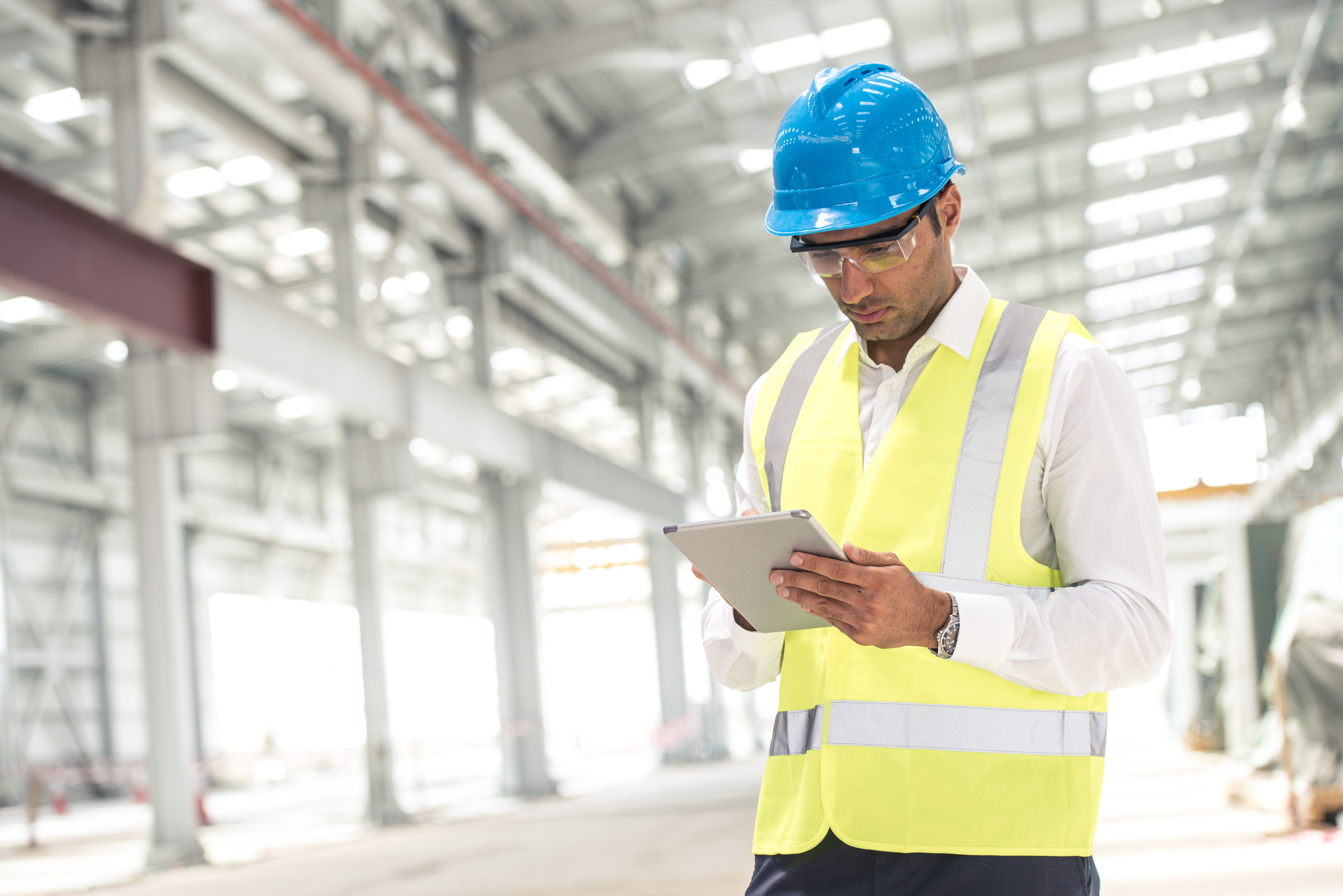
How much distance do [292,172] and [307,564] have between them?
62.9 ft

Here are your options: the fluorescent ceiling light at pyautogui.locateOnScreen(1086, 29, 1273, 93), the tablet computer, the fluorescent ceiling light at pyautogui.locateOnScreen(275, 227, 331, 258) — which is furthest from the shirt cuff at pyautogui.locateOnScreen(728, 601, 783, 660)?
the fluorescent ceiling light at pyautogui.locateOnScreen(275, 227, 331, 258)

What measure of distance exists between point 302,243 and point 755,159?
25.3ft

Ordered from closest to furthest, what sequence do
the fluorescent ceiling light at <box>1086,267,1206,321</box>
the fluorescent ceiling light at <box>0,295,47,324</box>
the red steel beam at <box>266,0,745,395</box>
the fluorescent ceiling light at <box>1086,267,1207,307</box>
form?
the red steel beam at <box>266,0,745,395</box>, the fluorescent ceiling light at <box>0,295,47,324</box>, the fluorescent ceiling light at <box>1086,267,1207,307</box>, the fluorescent ceiling light at <box>1086,267,1206,321</box>

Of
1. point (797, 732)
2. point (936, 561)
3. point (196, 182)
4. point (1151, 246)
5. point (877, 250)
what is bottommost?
point (797, 732)

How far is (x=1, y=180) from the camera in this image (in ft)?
26.6

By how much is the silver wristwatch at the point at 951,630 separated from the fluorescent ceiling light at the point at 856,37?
15.3 meters

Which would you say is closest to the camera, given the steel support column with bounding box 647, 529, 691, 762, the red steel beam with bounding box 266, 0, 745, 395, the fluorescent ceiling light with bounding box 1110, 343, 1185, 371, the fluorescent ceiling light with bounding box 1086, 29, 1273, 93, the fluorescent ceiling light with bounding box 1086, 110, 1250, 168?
the red steel beam with bounding box 266, 0, 745, 395

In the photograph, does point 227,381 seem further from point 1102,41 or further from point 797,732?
point 797,732

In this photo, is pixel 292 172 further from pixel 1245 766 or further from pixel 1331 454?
pixel 1331 454

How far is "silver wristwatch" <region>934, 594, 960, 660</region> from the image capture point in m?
1.62

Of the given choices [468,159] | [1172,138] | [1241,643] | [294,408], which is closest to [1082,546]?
[1241,643]

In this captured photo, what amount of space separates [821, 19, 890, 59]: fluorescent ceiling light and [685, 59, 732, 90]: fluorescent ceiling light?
4.34 ft

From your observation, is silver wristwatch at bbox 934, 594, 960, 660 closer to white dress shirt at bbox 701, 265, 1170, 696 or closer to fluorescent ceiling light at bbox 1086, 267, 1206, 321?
white dress shirt at bbox 701, 265, 1170, 696

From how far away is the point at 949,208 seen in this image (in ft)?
6.23
